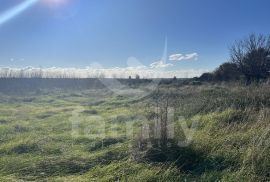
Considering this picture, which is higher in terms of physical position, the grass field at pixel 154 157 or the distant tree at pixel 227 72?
the distant tree at pixel 227 72

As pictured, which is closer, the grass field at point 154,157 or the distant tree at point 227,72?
the grass field at point 154,157

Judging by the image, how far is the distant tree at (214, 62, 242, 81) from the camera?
34.4 metres

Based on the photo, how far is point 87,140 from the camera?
8.88 m

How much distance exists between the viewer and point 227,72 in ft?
118

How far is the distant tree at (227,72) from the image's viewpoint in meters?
34.4

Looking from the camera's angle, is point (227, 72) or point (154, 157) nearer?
point (154, 157)

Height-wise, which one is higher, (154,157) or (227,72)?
(227,72)

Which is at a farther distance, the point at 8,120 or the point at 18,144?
the point at 8,120

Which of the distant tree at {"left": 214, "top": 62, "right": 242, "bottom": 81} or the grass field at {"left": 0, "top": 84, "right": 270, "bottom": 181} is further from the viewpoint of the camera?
the distant tree at {"left": 214, "top": 62, "right": 242, "bottom": 81}

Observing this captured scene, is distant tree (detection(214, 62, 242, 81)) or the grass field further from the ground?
distant tree (detection(214, 62, 242, 81))

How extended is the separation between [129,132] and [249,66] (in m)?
26.2

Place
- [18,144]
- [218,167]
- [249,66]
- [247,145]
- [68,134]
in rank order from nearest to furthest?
1. [218,167]
2. [247,145]
3. [18,144]
4. [68,134]
5. [249,66]

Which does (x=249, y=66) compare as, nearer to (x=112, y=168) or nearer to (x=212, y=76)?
(x=212, y=76)

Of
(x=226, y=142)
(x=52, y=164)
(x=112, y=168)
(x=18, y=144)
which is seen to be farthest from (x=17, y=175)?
(x=226, y=142)
